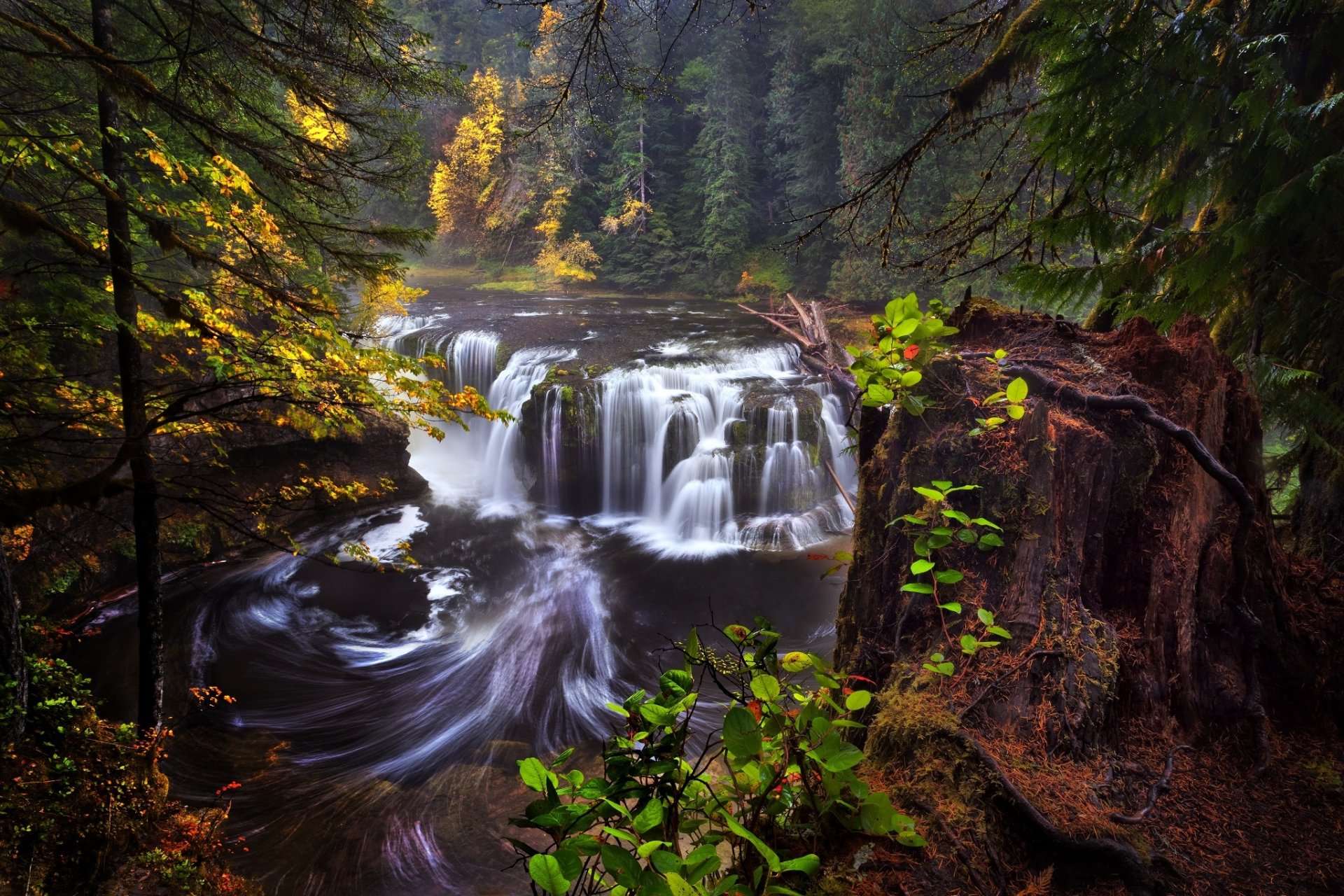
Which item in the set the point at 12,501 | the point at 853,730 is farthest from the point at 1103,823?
the point at 12,501

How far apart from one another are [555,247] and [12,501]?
935 inches

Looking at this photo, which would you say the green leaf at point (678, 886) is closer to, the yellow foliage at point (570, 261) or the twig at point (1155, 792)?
the twig at point (1155, 792)

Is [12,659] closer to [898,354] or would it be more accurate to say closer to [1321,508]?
[898,354]

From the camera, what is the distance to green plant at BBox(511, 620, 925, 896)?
123 cm

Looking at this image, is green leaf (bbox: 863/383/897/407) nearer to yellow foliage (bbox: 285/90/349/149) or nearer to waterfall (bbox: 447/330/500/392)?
yellow foliage (bbox: 285/90/349/149)

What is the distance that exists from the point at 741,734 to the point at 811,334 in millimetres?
15147

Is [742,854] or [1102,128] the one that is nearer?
[742,854]

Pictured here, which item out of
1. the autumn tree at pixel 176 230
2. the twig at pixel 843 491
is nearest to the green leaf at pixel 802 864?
the twig at pixel 843 491

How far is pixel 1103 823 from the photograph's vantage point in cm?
163

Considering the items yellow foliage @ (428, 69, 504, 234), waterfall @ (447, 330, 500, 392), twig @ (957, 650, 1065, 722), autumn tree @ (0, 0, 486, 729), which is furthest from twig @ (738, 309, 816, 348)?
yellow foliage @ (428, 69, 504, 234)

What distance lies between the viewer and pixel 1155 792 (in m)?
1.84

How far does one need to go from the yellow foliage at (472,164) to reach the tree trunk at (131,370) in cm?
2147

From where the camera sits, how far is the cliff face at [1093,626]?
5.55 ft

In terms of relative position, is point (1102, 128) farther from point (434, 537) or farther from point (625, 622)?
point (434, 537)
